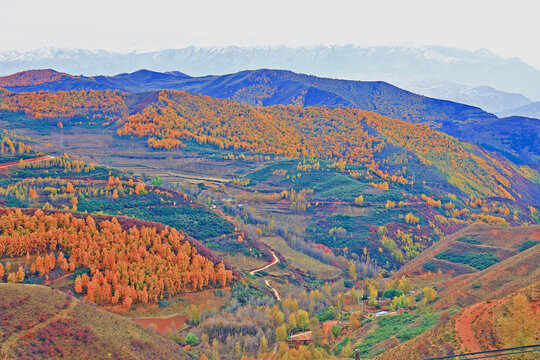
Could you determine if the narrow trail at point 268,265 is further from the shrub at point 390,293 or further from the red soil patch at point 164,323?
the red soil patch at point 164,323

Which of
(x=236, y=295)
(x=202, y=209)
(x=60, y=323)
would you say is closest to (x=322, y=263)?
(x=202, y=209)

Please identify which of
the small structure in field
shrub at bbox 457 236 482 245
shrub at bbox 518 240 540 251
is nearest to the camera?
the small structure in field

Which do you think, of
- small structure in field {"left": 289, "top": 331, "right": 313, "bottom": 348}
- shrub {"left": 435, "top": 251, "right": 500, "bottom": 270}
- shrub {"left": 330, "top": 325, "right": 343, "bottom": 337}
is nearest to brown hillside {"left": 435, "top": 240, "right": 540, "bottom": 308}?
shrub {"left": 330, "top": 325, "right": 343, "bottom": 337}

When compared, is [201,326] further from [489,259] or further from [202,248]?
[489,259]

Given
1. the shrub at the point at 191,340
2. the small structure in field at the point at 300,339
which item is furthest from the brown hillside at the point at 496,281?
the shrub at the point at 191,340

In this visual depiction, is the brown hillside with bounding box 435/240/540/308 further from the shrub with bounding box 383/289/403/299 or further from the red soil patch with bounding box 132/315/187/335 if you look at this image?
the red soil patch with bounding box 132/315/187/335
